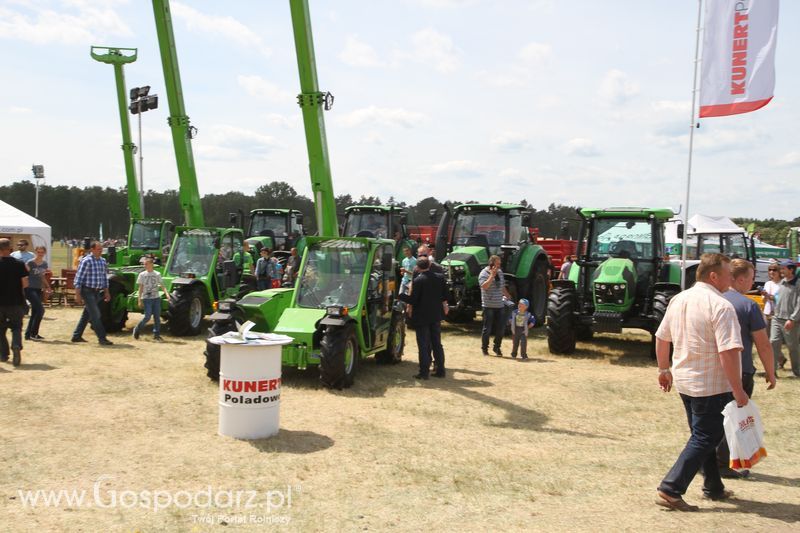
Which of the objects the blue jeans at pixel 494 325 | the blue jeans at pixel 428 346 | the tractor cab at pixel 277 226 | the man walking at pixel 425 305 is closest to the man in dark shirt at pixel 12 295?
the man walking at pixel 425 305

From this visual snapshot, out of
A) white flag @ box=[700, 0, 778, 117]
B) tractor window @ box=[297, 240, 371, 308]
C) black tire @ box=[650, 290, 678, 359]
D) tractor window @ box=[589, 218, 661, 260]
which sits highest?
white flag @ box=[700, 0, 778, 117]

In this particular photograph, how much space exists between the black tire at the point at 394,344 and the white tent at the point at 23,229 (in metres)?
12.5

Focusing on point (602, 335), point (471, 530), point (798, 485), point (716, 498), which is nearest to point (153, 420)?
point (471, 530)

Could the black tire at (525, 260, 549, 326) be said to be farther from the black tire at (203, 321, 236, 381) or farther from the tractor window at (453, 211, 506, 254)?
the black tire at (203, 321, 236, 381)

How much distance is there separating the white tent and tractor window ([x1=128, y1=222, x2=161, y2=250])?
11.0 feet

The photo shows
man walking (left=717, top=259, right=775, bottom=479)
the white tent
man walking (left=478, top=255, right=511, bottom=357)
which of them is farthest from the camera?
the white tent

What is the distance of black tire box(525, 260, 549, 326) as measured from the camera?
14.4 meters

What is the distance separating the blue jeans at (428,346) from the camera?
358 inches

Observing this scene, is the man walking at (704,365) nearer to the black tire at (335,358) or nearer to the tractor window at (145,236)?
the black tire at (335,358)

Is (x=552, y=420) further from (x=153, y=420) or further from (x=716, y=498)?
(x=153, y=420)

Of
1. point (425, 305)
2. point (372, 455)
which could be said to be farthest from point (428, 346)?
point (372, 455)

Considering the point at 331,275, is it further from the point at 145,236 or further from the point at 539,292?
the point at 145,236

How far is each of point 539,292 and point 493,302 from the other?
12.8 ft

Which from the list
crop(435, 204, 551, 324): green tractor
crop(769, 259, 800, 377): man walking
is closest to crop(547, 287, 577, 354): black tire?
crop(435, 204, 551, 324): green tractor
